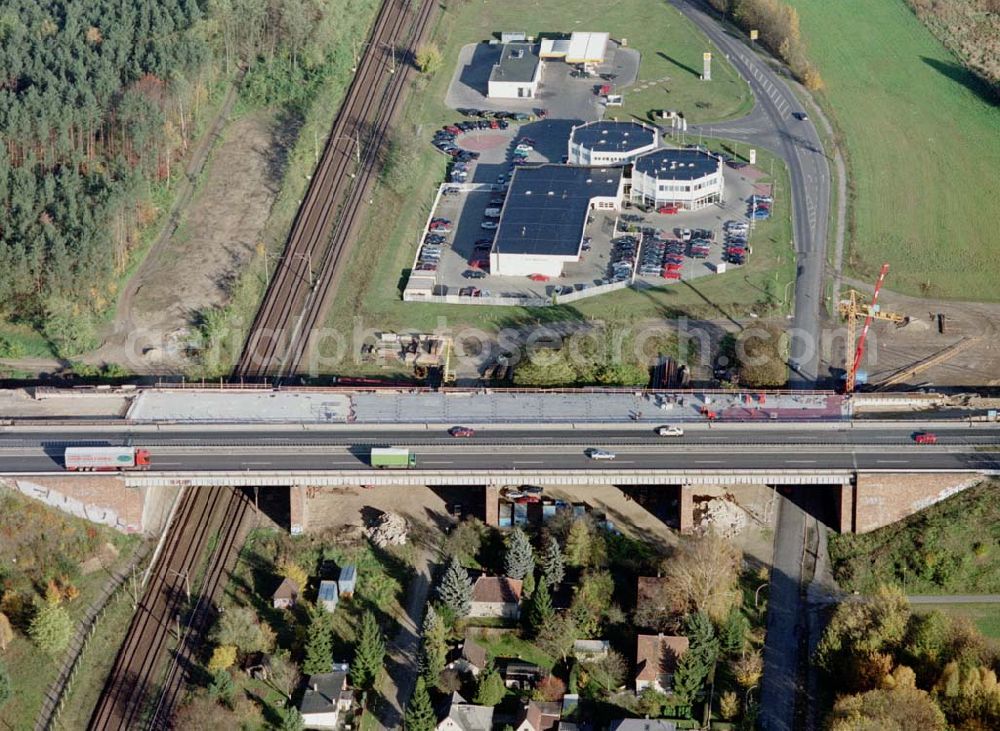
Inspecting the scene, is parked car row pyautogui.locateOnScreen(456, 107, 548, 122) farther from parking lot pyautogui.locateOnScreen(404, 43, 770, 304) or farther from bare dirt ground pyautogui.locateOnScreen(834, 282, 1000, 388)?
bare dirt ground pyautogui.locateOnScreen(834, 282, 1000, 388)

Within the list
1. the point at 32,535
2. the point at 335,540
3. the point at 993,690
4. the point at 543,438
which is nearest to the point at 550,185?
the point at 543,438

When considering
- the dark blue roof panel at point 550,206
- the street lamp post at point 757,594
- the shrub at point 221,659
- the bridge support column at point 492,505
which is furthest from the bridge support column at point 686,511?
the shrub at point 221,659

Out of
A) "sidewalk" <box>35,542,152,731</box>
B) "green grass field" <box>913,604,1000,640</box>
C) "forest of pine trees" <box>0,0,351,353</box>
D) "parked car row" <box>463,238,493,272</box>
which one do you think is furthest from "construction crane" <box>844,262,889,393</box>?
"forest of pine trees" <box>0,0,351,353</box>

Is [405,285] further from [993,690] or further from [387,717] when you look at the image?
[993,690]

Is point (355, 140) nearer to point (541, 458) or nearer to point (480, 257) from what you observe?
point (480, 257)

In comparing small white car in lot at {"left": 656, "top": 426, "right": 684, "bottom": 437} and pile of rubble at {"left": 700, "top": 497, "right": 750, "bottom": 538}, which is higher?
small white car in lot at {"left": 656, "top": 426, "right": 684, "bottom": 437}

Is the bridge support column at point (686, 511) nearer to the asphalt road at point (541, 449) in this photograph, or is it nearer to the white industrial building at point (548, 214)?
the asphalt road at point (541, 449)

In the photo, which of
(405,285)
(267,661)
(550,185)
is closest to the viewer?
(267,661)

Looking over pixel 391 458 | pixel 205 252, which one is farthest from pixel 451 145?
pixel 391 458
